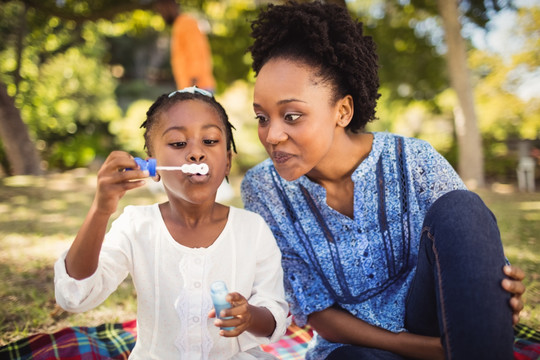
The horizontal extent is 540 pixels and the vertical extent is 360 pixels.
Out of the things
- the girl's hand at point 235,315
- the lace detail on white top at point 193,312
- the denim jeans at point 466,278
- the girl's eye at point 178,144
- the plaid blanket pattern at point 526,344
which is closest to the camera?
the denim jeans at point 466,278

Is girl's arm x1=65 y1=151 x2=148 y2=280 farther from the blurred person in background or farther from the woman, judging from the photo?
the blurred person in background

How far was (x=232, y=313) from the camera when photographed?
54.7 inches

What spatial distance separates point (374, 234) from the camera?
191cm

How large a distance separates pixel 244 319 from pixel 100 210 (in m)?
0.59

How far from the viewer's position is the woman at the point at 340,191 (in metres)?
1.79

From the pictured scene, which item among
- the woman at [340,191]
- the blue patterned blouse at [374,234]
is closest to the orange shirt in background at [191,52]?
the woman at [340,191]

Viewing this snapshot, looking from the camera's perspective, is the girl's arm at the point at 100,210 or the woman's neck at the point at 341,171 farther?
the woman's neck at the point at 341,171

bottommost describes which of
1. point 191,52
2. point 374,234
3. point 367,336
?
point 367,336

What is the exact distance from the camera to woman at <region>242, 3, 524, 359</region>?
1.79m

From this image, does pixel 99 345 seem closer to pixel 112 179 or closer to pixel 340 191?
pixel 112 179

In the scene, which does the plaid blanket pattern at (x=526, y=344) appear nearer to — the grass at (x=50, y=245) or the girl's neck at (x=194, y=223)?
the grass at (x=50, y=245)

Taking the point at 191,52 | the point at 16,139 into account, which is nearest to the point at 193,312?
the point at 191,52

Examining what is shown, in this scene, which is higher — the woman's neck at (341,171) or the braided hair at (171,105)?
Result: the braided hair at (171,105)

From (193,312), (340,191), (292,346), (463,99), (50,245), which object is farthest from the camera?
(463,99)
